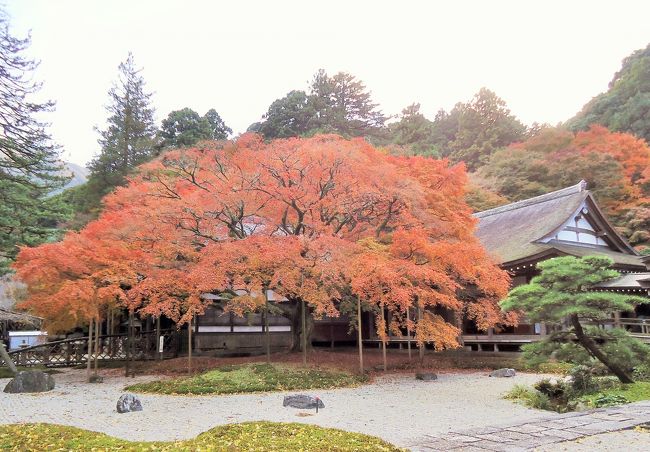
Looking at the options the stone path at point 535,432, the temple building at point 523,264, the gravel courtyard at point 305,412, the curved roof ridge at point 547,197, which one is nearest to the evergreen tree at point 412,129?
the curved roof ridge at point 547,197

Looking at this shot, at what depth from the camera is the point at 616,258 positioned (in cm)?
2011

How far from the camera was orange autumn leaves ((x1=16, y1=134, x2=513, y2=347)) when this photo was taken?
44.5 feet

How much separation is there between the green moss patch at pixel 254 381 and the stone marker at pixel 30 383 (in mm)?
2230

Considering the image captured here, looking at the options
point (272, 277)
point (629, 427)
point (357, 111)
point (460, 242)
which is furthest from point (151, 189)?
point (357, 111)

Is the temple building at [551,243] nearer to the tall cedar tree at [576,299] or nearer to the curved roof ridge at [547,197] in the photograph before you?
the curved roof ridge at [547,197]

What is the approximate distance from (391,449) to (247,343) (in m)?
15.7

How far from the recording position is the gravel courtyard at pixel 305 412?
8070mm

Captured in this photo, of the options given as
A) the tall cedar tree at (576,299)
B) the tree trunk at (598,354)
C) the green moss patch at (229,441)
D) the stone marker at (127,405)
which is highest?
the tall cedar tree at (576,299)

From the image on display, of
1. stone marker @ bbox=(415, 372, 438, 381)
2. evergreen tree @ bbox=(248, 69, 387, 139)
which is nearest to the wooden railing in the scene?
stone marker @ bbox=(415, 372, 438, 381)

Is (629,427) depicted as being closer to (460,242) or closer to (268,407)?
(268,407)

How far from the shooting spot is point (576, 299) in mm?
10125

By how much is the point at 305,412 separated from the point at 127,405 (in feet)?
11.5

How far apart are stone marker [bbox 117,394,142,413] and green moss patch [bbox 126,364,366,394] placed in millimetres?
2367

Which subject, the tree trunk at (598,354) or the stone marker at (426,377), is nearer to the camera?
the tree trunk at (598,354)
